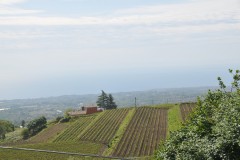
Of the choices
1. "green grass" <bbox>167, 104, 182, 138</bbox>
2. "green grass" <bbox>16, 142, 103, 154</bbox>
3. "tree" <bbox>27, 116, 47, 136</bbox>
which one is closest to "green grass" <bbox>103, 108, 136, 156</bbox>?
"green grass" <bbox>16, 142, 103, 154</bbox>

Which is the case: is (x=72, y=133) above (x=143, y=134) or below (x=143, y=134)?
below

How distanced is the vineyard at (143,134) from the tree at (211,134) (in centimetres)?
1855

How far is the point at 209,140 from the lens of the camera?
1238 cm

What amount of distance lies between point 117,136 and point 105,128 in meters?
7.31

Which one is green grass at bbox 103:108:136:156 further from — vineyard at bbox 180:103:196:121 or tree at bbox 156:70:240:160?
tree at bbox 156:70:240:160

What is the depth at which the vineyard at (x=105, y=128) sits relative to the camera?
144 feet

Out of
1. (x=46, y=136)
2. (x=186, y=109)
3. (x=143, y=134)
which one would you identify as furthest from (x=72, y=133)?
(x=186, y=109)

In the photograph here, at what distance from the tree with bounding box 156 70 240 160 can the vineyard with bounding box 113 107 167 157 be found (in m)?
18.6

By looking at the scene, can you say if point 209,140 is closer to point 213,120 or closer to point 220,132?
point 220,132

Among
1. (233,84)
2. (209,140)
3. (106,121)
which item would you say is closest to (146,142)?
(106,121)

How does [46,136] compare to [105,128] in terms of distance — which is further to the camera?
[46,136]

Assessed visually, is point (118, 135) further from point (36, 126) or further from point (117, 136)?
point (36, 126)

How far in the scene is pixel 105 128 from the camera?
49.6 metres

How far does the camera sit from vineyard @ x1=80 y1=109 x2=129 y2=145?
43947 millimetres
